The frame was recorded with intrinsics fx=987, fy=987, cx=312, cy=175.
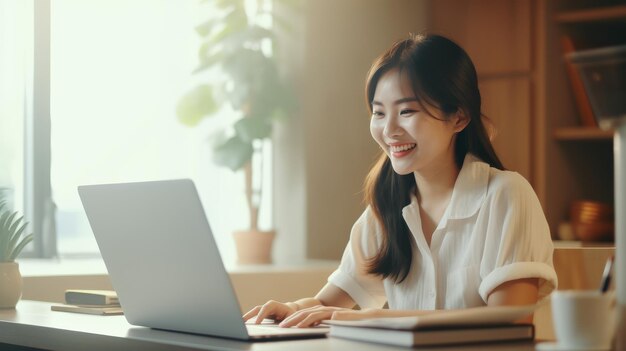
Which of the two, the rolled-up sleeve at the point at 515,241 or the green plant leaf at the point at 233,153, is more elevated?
the green plant leaf at the point at 233,153

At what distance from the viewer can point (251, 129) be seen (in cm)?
386

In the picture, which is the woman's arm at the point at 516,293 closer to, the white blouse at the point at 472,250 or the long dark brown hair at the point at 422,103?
the white blouse at the point at 472,250

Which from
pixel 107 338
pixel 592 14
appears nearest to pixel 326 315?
pixel 107 338

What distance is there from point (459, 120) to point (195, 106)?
1864 mm

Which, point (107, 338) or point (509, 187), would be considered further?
point (509, 187)

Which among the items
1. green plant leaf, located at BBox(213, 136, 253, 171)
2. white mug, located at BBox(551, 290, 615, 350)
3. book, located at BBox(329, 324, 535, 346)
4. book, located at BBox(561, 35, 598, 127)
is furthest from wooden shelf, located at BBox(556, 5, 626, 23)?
white mug, located at BBox(551, 290, 615, 350)

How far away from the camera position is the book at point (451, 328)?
1308 millimetres

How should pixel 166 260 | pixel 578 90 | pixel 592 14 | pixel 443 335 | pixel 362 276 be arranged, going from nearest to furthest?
pixel 443 335 < pixel 166 260 < pixel 362 276 < pixel 592 14 < pixel 578 90

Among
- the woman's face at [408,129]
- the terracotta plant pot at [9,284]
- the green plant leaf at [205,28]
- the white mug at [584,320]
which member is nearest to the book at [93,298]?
the terracotta plant pot at [9,284]

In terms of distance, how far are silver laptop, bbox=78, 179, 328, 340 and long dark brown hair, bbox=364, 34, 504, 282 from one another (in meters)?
0.54

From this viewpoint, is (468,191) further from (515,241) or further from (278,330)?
(278,330)

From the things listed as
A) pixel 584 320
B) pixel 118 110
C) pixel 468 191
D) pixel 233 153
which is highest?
pixel 118 110

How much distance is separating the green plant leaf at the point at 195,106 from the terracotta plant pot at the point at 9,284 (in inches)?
59.2

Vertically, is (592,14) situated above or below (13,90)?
above
